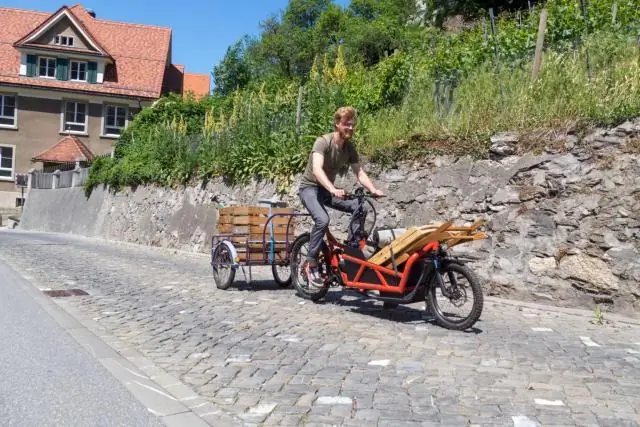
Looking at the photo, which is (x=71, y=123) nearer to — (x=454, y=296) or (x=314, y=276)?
(x=314, y=276)

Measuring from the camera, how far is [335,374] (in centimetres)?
474

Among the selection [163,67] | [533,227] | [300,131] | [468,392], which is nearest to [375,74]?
[300,131]

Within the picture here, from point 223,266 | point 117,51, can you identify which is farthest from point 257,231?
point 117,51

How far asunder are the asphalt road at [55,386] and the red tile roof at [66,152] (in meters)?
40.0

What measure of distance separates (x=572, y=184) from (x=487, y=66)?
3.30 metres

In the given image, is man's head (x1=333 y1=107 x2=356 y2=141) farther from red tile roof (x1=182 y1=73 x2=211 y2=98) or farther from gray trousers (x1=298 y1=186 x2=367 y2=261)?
red tile roof (x1=182 y1=73 x2=211 y2=98)

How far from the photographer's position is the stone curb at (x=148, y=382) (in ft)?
12.7

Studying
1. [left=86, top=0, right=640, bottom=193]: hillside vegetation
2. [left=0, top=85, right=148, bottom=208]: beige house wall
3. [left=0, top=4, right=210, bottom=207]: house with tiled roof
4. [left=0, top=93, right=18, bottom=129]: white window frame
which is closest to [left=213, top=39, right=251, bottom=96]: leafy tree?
[left=0, top=4, right=210, bottom=207]: house with tiled roof

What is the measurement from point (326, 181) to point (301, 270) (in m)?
1.43

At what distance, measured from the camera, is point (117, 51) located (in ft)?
163

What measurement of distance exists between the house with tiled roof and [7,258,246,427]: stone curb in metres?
40.3

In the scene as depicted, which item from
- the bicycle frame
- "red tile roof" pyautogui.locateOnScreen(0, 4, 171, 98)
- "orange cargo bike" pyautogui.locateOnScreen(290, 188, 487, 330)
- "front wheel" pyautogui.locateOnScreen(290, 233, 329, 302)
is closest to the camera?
"orange cargo bike" pyautogui.locateOnScreen(290, 188, 487, 330)

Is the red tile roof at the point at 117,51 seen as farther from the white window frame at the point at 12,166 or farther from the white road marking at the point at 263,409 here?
the white road marking at the point at 263,409

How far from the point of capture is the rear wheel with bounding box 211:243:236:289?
897 centimetres
